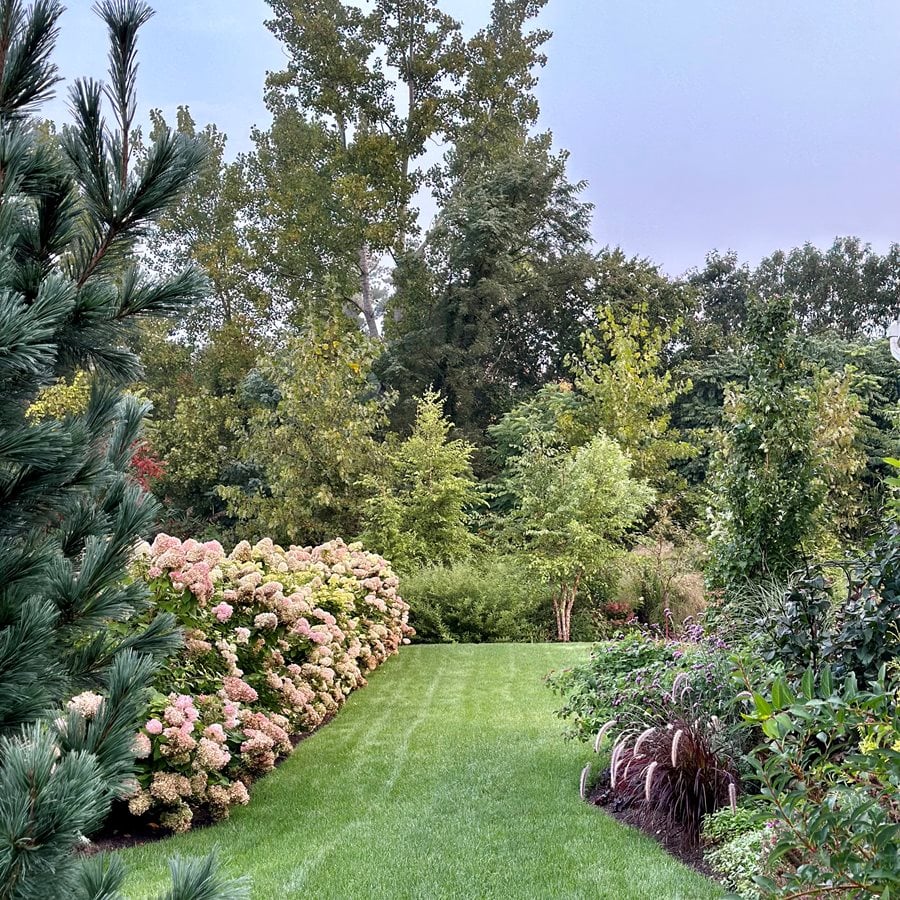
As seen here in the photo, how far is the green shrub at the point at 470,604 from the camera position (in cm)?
1062

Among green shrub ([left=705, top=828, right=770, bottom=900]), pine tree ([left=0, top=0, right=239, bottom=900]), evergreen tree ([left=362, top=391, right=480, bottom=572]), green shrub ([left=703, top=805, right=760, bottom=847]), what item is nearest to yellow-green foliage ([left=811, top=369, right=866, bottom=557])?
evergreen tree ([left=362, top=391, right=480, bottom=572])

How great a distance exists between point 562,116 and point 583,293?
6677 mm

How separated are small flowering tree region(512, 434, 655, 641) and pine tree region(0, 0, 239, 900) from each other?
32.3 feet

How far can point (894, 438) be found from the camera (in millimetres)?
13914

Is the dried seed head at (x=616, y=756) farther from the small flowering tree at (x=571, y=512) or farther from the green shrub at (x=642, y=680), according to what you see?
the small flowering tree at (x=571, y=512)

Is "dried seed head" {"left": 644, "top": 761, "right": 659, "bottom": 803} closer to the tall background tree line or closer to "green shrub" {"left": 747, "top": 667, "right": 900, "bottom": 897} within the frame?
"green shrub" {"left": 747, "top": 667, "right": 900, "bottom": 897}

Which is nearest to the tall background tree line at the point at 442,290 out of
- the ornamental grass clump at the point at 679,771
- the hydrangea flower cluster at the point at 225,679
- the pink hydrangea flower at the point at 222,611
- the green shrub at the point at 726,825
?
the hydrangea flower cluster at the point at 225,679

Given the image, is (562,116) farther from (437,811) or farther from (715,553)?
(437,811)

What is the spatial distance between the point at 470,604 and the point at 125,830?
7054mm

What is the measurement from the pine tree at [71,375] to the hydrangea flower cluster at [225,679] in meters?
1.84

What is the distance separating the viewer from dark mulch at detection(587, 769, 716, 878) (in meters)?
3.29

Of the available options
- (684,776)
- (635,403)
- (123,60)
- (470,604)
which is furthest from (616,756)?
(635,403)

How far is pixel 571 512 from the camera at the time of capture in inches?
449

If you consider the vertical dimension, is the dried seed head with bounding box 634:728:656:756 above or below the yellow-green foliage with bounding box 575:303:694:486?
below
